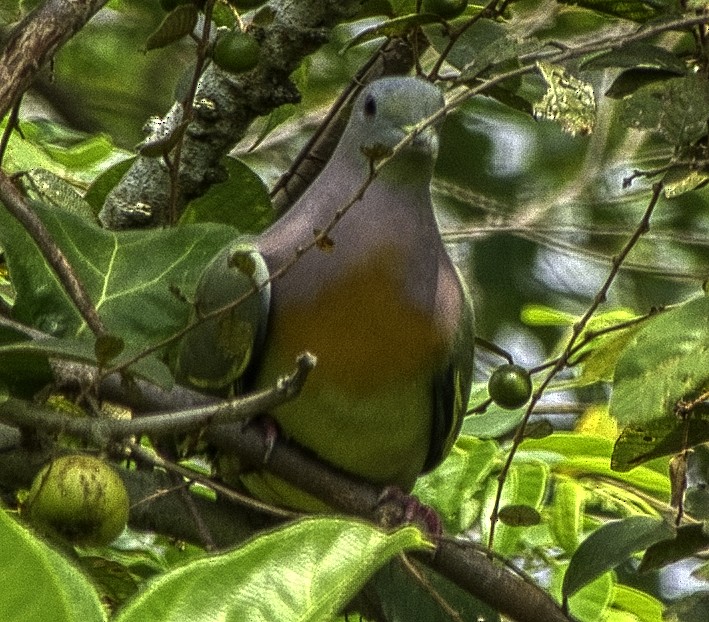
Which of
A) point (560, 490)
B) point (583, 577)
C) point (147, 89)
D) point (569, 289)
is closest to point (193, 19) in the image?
point (583, 577)

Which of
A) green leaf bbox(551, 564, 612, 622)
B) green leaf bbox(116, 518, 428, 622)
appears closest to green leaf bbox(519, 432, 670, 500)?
green leaf bbox(551, 564, 612, 622)

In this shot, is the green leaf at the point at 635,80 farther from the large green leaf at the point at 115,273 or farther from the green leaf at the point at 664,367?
the large green leaf at the point at 115,273

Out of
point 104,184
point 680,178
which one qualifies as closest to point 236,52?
point 104,184

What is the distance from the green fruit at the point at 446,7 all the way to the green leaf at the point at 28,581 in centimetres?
142

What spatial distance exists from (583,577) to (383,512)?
309 millimetres

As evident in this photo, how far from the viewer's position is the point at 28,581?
2.77 feet

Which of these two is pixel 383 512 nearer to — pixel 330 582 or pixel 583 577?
pixel 583 577

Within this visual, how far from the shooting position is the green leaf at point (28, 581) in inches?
33.0

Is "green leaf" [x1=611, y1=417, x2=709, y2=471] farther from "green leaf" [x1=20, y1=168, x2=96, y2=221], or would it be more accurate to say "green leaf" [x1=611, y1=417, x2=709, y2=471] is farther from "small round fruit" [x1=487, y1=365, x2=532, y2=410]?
"green leaf" [x1=20, y1=168, x2=96, y2=221]

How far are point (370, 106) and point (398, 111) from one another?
91mm

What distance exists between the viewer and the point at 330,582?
0.88 metres

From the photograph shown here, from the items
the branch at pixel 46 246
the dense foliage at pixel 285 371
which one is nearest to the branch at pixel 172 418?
the dense foliage at pixel 285 371

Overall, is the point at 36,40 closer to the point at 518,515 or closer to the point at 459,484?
the point at 518,515

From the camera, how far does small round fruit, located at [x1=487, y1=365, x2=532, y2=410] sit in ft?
7.09
